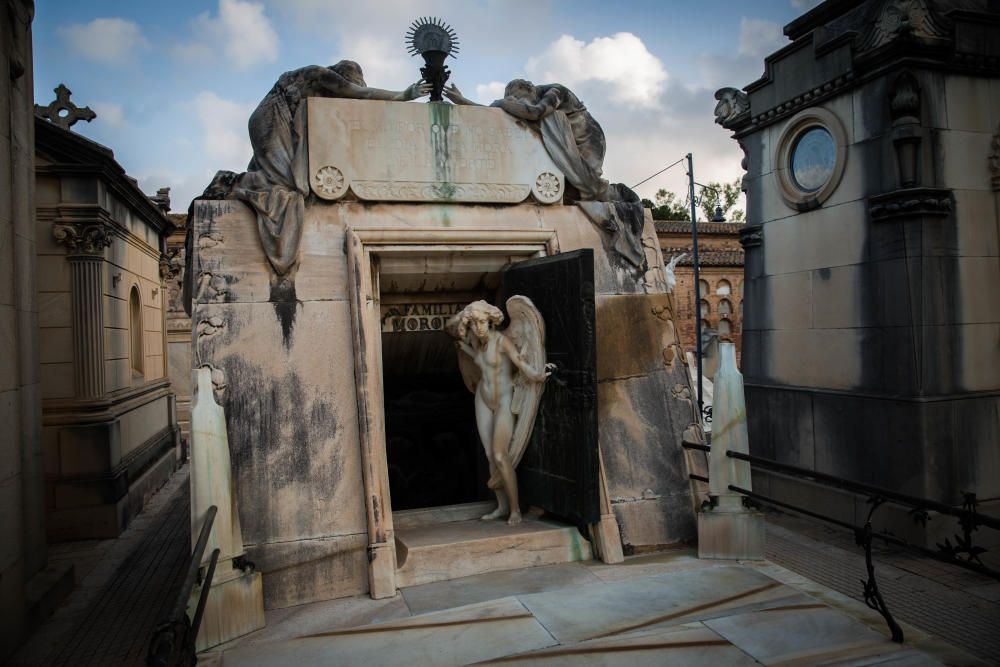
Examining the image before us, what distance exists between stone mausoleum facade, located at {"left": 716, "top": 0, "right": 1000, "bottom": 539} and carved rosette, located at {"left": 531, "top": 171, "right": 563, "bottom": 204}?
3758 mm

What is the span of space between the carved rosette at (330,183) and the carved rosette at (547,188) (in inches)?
71.0

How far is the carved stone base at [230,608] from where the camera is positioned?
476 cm

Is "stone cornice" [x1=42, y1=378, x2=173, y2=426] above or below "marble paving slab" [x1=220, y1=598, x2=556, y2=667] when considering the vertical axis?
above

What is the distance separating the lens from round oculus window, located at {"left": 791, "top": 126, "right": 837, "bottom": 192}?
8.77 m

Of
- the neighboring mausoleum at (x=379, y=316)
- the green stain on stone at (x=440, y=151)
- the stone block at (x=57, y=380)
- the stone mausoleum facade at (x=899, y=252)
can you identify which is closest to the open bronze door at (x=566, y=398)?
the neighboring mausoleum at (x=379, y=316)

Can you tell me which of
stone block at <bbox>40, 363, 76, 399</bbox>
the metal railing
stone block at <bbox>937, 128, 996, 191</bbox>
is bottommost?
the metal railing

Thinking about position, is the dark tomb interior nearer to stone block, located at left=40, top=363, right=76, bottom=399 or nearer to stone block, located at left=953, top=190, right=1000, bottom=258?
stone block, located at left=40, top=363, right=76, bottom=399

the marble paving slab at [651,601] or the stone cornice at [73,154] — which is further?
the stone cornice at [73,154]

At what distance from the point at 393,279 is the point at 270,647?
144 inches

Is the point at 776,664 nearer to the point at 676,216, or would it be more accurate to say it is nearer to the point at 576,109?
the point at 576,109

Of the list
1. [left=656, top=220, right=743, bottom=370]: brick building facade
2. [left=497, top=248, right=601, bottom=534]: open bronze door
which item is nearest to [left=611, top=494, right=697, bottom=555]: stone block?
[left=497, top=248, right=601, bottom=534]: open bronze door

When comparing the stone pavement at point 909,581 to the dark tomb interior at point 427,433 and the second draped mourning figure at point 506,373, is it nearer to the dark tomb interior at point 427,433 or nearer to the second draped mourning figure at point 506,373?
the second draped mourning figure at point 506,373

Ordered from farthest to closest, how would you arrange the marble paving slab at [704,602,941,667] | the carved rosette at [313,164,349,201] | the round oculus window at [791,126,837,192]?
the round oculus window at [791,126,837,192]
the carved rosette at [313,164,349,201]
the marble paving slab at [704,602,941,667]

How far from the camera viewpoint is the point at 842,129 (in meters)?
8.52
